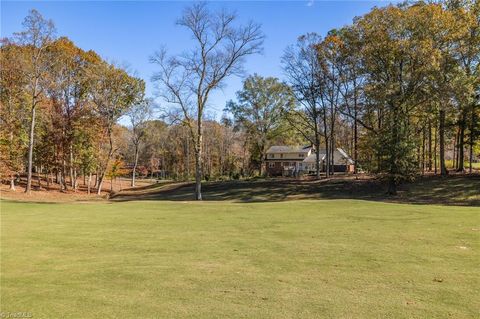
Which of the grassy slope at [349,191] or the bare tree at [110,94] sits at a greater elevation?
the bare tree at [110,94]

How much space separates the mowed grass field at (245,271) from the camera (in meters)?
4.99

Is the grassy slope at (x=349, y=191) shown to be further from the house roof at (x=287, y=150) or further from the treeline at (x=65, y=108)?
the house roof at (x=287, y=150)

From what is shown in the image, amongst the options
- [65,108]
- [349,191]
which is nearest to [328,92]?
[349,191]

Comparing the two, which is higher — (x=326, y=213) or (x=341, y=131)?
(x=341, y=131)

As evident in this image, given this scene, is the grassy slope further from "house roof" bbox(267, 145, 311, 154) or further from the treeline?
"house roof" bbox(267, 145, 311, 154)

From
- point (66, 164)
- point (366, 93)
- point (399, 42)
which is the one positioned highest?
point (399, 42)

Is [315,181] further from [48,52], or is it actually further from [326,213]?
[48,52]

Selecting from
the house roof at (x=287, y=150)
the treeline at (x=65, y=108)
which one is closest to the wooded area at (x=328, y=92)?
the treeline at (x=65, y=108)

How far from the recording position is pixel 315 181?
3888 cm

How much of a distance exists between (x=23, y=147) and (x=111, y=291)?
36566mm

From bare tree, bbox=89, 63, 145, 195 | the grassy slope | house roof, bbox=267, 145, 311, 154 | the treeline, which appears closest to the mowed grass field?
the grassy slope

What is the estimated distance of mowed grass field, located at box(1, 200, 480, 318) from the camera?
16.4 ft

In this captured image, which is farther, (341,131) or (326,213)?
(341,131)

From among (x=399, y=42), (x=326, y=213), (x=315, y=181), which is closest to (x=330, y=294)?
(x=326, y=213)
